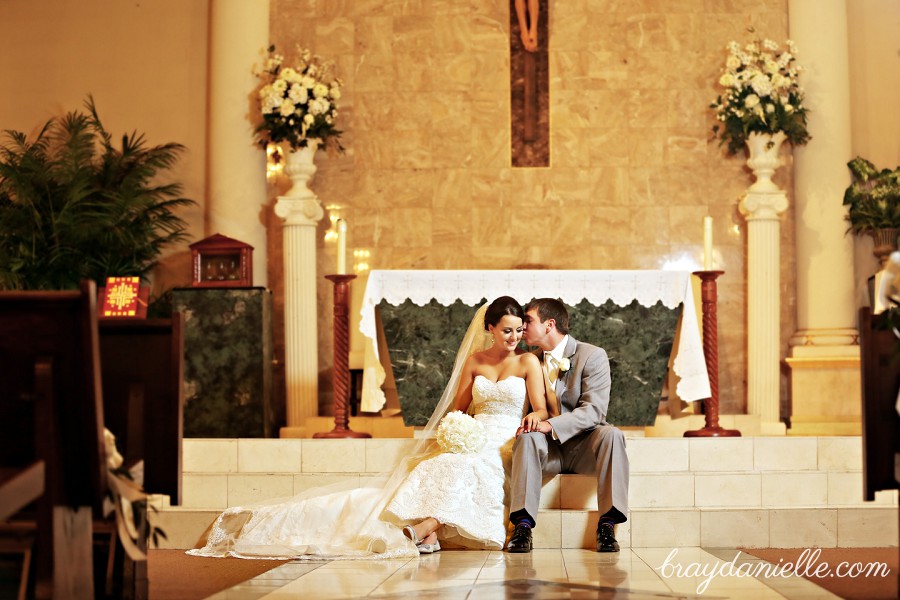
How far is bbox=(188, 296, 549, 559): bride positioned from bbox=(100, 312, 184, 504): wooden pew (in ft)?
5.52

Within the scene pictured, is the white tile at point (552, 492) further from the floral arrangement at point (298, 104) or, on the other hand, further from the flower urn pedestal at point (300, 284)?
the floral arrangement at point (298, 104)

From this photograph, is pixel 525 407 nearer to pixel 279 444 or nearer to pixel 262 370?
pixel 279 444

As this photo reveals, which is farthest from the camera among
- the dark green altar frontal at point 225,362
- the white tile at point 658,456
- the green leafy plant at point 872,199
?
the green leafy plant at point 872,199

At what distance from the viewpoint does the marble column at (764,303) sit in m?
9.62

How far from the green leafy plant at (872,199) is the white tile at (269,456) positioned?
201 inches

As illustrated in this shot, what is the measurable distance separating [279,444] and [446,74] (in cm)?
428

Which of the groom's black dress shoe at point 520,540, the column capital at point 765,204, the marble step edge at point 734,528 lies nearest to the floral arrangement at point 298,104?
A: the column capital at point 765,204

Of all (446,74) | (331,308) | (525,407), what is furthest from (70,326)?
(446,74)

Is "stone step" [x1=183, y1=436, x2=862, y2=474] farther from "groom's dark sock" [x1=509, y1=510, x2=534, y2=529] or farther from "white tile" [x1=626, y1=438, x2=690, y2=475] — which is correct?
"groom's dark sock" [x1=509, y1=510, x2=534, y2=529]

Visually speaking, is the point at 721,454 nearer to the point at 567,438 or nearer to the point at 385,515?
the point at 567,438

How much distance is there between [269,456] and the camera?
7.42 meters

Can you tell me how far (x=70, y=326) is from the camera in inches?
136

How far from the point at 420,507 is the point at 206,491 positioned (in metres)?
1.71

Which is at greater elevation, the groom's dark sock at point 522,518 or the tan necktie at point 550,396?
the tan necktie at point 550,396
